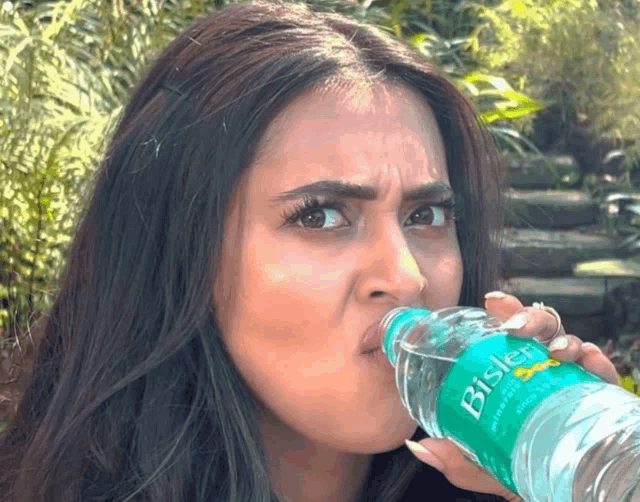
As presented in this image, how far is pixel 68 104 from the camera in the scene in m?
3.39

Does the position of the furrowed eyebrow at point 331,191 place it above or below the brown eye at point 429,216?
above

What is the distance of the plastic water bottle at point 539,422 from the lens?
60.7 inches

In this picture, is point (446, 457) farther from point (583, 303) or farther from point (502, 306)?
point (583, 303)

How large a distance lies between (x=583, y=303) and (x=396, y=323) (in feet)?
12.6


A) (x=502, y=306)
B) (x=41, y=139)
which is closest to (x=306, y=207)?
(x=502, y=306)

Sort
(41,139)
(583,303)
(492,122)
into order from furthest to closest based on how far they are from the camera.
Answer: (583,303) < (492,122) < (41,139)

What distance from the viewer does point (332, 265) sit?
203 cm

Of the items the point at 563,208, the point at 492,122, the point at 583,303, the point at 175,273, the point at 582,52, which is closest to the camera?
the point at 175,273

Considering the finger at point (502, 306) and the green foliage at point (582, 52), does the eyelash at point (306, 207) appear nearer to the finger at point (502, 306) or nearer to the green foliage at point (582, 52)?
the finger at point (502, 306)

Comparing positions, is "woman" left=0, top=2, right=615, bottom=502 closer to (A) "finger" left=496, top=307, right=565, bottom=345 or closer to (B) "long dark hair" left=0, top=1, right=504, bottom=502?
(B) "long dark hair" left=0, top=1, right=504, bottom=502

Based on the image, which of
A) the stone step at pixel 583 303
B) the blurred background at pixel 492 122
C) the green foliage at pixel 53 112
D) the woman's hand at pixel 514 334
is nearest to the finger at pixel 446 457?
the woman's hand at pixel 514 334

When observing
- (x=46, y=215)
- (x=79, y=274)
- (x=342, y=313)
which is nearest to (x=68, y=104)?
(x=46, y=215)

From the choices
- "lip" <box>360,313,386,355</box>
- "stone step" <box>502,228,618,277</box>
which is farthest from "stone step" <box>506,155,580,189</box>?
"lip" <box>360,313,386,355</box>

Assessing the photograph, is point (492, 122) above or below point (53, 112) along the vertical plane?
below
